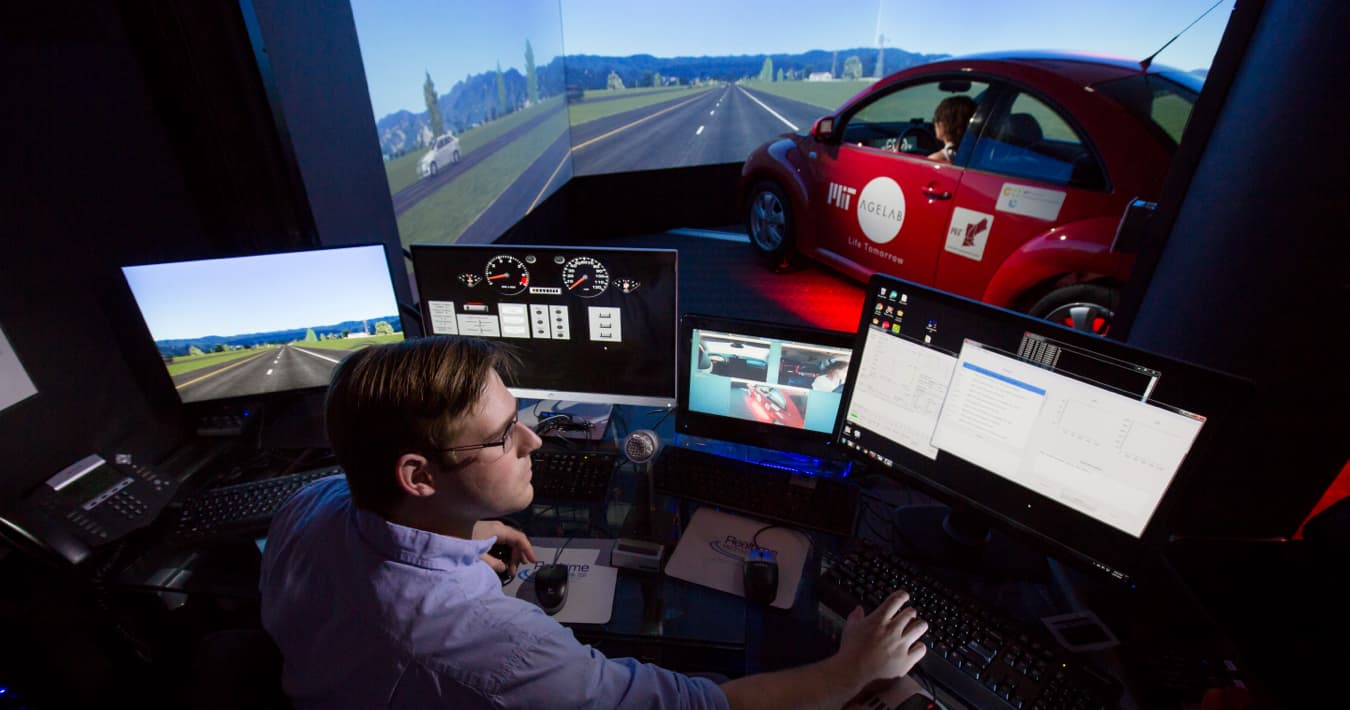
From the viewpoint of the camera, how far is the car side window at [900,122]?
3822mm

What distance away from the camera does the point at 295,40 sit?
216 centimetres

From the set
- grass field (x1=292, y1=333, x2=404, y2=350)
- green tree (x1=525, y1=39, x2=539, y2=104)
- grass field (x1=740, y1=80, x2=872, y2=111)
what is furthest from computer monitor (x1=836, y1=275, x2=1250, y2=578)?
grass field (x1=740, y1=80, x2=872, y2=111)

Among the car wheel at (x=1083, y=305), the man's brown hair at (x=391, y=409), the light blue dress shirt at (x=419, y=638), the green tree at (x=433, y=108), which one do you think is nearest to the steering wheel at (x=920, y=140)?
the car wheel at (x=1083, y=305)

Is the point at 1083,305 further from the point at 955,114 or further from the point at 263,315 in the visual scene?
the point at 263,315

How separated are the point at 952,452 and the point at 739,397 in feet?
1.92

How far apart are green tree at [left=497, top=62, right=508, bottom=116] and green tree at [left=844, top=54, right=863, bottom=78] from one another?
5463 millimetres

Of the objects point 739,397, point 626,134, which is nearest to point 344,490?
point 739,397

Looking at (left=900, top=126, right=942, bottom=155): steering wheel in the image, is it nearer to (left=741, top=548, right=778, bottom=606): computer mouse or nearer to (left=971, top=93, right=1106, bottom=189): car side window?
(left=971, top=93, right=1106, bottom=189): car side window

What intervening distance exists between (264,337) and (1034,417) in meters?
2.18

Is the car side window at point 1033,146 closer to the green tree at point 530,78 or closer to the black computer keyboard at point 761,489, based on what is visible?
the black computer keyboard at point 761,489

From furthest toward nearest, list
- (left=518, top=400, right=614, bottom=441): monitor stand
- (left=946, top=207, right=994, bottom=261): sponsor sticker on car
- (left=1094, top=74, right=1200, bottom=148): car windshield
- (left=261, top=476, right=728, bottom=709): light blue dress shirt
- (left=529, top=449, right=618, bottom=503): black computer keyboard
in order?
(left=946, top=207, right=994, bottom=261): sponsor sticker on car
(left=1094, top=74, right=1200, bottom=148): car windshield
(left=518, top=400, right=614, bottom=441): monitor stand
(left=529, top=449, right=618, bottom=503): black computer keyboard
(left=261, top=476, right=728, bottom=709): light blue dress shirt

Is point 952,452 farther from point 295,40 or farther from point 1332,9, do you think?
point 295,40

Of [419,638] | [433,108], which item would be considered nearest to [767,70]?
[433,108]

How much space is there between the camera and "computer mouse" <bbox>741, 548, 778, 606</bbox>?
4.23 feet
